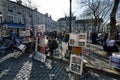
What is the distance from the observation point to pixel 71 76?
540 cm

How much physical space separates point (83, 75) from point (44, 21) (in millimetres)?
50587

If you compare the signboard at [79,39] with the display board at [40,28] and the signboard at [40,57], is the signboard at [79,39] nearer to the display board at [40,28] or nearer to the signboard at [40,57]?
the signboard at [40,57]

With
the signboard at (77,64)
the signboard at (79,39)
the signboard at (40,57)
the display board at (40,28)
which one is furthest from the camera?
the display board at (40,28)

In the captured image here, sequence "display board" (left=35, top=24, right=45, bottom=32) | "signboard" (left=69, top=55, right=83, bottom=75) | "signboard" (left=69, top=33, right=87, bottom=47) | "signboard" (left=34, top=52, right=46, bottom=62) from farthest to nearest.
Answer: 1. "display board" (left=35, top=24, right=45, bottom=32)
2. "signboard" (left=34, top=52, right=46, bottom=62)
3. "signboard" (left=69, top=55, right=83, bottom=75)
4. "signboard" (left=69, top=33, right=87, bottom=47)

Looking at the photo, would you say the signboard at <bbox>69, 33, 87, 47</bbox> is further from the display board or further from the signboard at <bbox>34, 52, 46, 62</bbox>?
the display board

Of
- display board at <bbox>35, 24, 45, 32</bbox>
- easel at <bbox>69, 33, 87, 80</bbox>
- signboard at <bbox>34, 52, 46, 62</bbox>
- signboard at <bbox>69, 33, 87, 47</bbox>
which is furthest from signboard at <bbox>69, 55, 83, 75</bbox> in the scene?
display board at <bbox>35, 24, 45, 32</bbox>

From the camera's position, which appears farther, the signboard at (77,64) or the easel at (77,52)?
the signboard at (77,64)

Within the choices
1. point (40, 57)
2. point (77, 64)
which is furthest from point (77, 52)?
point (40, 57)

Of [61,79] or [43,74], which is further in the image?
[43,74]

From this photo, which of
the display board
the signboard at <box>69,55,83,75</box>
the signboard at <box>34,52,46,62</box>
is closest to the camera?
the signboard at <box>69,55,83,75</box>

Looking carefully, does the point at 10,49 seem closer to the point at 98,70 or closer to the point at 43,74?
the point at 43,74

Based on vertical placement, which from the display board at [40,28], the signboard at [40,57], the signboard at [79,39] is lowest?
the signboard at [40,57]

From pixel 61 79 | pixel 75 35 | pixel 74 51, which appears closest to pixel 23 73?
pixel 61 79

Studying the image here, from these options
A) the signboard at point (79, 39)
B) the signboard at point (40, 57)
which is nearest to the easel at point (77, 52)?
the signboard at point (79, 39)
